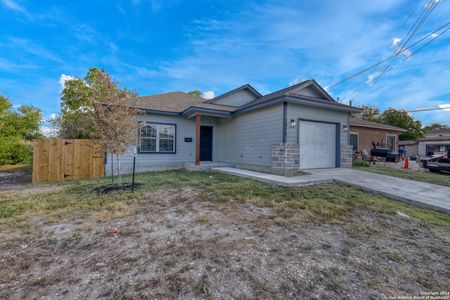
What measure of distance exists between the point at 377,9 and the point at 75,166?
14.8 m

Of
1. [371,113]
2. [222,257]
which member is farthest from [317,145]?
[371,113]

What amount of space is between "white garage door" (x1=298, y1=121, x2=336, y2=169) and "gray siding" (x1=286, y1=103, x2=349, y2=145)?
0.87 feet

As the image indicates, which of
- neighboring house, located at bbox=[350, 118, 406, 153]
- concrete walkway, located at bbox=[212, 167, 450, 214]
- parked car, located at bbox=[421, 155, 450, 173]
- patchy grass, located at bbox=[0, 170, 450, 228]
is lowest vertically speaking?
patchy grass, located at bbox=[0, 170, 450, 228]

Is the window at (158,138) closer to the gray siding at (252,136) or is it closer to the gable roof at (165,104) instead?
the gable roof at (165,104)

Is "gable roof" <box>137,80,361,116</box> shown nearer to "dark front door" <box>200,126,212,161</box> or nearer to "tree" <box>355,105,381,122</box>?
"dark front door" <box>200,126,212,161</box>

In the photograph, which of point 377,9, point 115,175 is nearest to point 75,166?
point 115,175

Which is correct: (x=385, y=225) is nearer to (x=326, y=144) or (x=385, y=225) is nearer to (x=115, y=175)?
(x=326, y=144)

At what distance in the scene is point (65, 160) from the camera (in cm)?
834

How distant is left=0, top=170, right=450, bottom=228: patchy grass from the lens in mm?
4141

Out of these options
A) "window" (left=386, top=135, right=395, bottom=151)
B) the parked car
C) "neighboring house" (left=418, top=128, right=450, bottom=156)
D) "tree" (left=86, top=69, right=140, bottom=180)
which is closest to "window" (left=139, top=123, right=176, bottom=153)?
"tree" (left=86, top=69, right=140, bottom=180)

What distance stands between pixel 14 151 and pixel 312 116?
62.2 ft

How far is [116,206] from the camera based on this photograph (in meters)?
4.48

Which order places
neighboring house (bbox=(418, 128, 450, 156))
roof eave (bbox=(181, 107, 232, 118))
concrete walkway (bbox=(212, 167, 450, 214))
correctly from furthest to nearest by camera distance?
neighboring house (bbox=(418, 128, 450, 156)), roof eave (bbox=(181, 107, 232, 118)), concrete walkway (bbox=(212, 167, 450, 214))

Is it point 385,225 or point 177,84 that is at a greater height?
point 177,84
